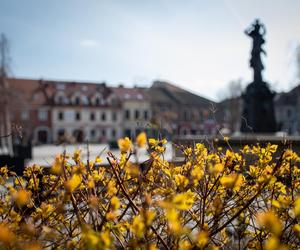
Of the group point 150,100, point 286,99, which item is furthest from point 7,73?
point 286,99

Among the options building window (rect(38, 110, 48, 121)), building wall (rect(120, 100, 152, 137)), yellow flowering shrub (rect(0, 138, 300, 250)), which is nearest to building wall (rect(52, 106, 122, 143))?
building wall (rect(120, 100, 152, 137))

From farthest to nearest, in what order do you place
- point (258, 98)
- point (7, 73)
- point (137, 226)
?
1. point (7, 73)
2. point (258, 98)
3. point (137, 226)

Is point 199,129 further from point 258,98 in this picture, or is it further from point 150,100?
point 258,98

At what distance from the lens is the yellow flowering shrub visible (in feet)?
3.71

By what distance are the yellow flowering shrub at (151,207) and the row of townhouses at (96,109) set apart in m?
37.3

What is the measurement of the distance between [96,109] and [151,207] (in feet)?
139

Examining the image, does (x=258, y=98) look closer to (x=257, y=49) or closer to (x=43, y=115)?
(x=257, y=49)

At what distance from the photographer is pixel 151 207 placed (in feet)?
6.12

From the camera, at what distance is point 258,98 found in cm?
1354

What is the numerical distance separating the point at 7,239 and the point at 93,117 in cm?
4334

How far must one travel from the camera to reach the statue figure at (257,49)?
13906 mm

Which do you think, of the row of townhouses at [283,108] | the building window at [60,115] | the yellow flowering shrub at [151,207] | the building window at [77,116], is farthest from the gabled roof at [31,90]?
the yellow flowering shrub at [151,207]

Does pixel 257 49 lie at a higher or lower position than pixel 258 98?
higher

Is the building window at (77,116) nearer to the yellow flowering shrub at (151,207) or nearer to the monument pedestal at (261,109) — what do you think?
the monument pedestal at (261,109)
